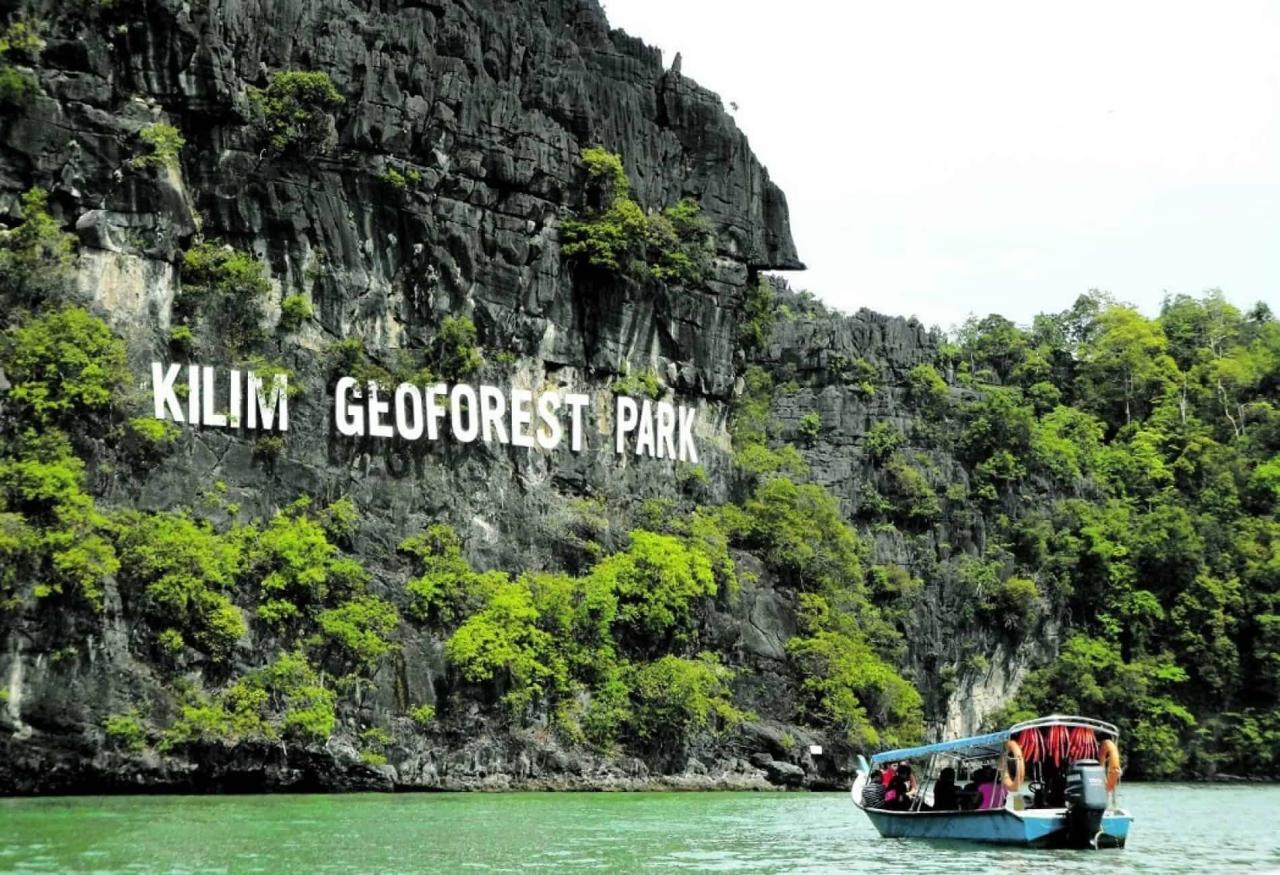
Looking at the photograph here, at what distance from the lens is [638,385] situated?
5228cm

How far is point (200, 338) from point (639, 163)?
17803 millimetres

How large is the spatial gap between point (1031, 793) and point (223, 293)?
2667 cm

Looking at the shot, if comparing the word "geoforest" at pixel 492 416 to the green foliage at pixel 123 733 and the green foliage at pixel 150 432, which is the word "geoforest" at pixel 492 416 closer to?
the green foliage at pixel 150 432

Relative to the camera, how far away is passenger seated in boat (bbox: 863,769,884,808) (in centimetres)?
3092

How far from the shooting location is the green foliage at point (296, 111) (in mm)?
45125

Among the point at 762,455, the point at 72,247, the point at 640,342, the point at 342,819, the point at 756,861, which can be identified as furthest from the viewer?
the point at 762,455

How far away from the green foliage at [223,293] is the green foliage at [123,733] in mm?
11533

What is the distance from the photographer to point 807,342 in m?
67.2

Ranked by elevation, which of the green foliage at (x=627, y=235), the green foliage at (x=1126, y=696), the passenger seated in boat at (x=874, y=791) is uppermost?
the green foliage at (x=627, y=235)

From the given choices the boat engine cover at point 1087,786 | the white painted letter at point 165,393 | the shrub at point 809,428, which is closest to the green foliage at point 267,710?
the white painted letter at point 165,393

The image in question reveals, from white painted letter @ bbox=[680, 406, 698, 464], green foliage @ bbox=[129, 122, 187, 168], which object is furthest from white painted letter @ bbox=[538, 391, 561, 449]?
green foliage @ bbox=[129, 122, 187, 168]

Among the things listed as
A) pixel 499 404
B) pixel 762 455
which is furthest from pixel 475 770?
pixel 762 455

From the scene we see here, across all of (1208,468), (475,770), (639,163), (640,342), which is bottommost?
(475,770)

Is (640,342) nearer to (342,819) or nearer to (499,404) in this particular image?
(499,404)
